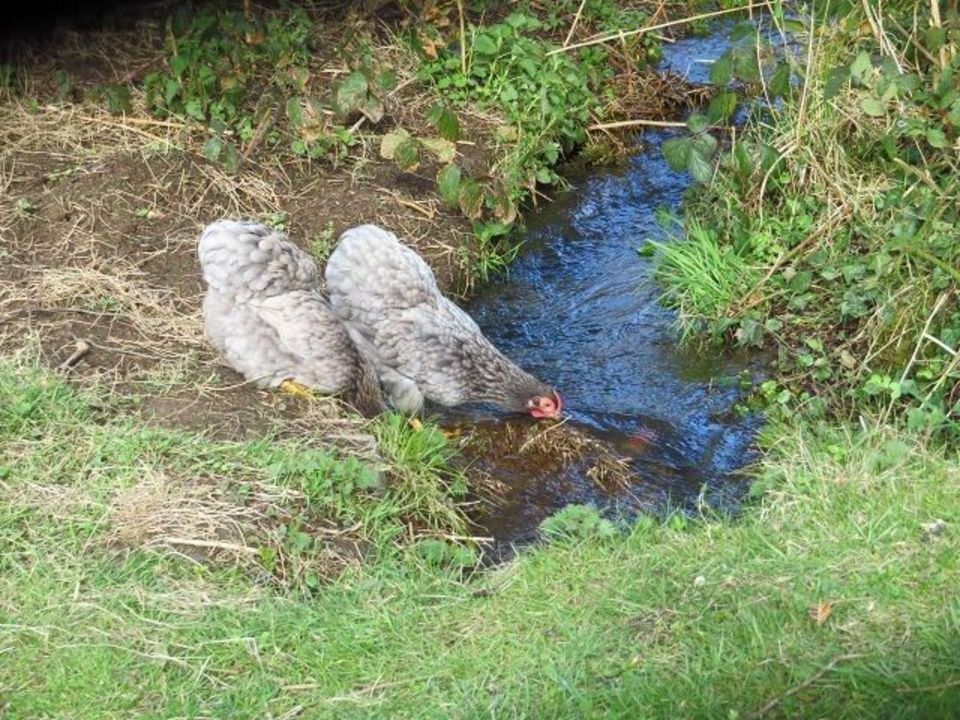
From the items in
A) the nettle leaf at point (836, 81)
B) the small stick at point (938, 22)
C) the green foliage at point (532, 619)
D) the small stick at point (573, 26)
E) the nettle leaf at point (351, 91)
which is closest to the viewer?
the green foliage at point (532, 619)

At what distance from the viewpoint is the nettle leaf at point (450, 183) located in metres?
7.44

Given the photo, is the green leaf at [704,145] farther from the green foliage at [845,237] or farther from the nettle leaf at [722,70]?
the nettle leaf at [722,70]

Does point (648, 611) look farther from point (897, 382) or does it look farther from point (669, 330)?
point (669, 330)

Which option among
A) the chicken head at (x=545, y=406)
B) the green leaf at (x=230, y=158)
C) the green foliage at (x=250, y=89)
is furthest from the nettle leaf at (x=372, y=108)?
the chicken head at (x=545, y=406)

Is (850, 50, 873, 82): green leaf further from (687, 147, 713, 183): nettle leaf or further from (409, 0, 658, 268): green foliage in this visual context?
(409, 0, 658, 268): green foliage

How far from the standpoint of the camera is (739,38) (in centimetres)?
689

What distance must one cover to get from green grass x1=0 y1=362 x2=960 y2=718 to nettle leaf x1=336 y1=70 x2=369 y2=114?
8.94 ft

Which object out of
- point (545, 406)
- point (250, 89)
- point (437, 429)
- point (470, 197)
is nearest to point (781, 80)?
point (470, 197)

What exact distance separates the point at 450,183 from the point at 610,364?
132 cm

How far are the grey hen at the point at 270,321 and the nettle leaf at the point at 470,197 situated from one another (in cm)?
156

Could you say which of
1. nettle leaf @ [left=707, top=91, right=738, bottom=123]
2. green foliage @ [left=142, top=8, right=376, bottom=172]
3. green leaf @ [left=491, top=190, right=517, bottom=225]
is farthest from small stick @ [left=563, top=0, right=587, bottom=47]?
nettle leaf @ [left=707, top=91, right=738, bottom=123]

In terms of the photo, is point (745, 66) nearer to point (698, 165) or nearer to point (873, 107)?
point (698, 165)

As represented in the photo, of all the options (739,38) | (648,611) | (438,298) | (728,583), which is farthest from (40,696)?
(739,38)

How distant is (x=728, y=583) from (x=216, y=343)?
→ 109 inches
